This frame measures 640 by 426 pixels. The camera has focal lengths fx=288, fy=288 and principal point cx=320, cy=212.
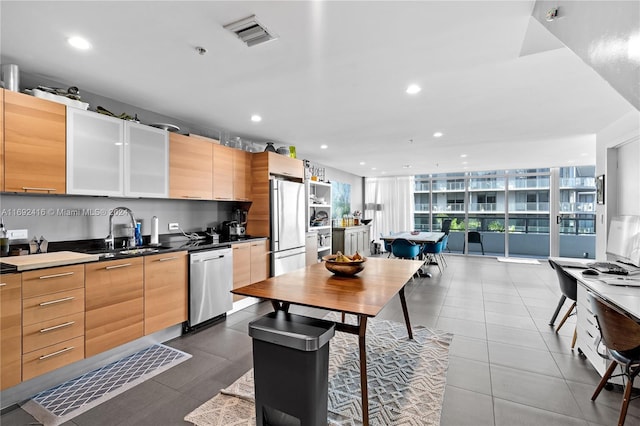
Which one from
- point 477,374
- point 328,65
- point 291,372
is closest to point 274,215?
point 328,65

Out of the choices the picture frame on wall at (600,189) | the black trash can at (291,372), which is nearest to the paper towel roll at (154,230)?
the black trash can at (291,372)

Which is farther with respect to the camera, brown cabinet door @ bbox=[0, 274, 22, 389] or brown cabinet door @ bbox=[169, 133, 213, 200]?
brown cabinet door @ bbox=[169, 133, 213, 200]

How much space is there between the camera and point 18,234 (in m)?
2.45

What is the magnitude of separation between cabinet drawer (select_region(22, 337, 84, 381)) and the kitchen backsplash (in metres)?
1.03

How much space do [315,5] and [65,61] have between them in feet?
7.00

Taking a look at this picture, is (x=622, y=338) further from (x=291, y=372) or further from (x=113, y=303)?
(x=113, y=303)

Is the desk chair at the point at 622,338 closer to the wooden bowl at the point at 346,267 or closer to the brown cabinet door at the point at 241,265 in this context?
the wooden bowl at the point at 346,267

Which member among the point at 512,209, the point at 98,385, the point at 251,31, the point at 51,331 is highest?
the point at 251,31

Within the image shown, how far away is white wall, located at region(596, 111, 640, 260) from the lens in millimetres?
3379

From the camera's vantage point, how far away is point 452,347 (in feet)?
9.39

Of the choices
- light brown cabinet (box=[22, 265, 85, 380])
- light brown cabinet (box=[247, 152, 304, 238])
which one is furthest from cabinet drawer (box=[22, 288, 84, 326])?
light brown cabinet (box=[247, 152, 304, 238])

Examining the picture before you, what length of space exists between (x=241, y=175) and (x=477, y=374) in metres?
3.69

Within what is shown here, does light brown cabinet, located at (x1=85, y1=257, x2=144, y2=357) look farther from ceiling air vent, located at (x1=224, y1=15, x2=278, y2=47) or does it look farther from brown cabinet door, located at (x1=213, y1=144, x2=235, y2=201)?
ceiling air vent, located at (x1=224, y1=15, x2=278, y2=47)

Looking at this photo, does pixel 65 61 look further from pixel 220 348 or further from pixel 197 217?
pixel 220 348
